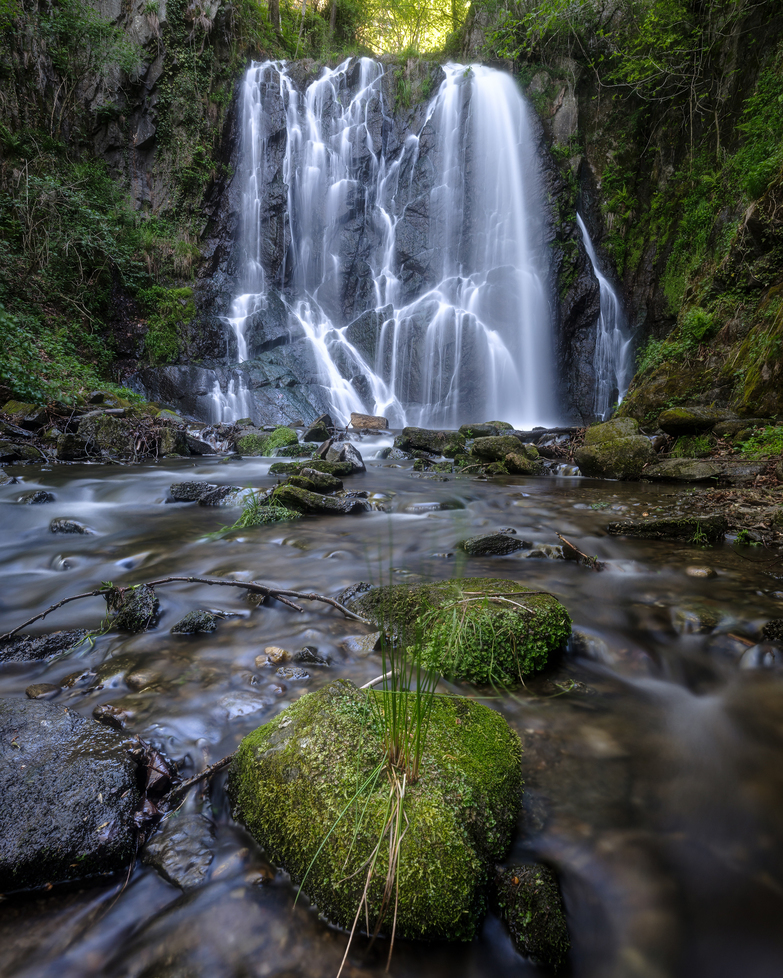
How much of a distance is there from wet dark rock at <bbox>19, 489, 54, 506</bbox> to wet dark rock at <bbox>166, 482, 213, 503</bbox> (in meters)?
1.41

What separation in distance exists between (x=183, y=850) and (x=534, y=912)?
1.00 metres

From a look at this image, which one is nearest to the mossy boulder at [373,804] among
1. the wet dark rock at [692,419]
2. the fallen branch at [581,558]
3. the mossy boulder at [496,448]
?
the fallen branch at [581,558]

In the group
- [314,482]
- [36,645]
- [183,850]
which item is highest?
[314,482]

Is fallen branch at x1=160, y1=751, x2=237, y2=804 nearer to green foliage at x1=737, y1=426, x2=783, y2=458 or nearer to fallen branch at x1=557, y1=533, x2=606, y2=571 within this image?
fallen branch at x1=557, y1=533, x2=606, y2=571

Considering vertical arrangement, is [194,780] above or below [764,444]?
below

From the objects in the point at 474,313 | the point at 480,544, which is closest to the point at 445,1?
the point at 474,313

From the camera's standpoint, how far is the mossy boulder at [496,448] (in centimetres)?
938

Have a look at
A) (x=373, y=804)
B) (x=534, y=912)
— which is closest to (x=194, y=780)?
(x=373, y=804)

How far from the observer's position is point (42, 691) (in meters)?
2.17

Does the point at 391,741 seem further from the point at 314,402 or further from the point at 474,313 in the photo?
the point at 474,313

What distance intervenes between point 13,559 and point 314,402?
A: 1212 cm

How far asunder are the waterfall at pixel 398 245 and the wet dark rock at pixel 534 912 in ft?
51.0

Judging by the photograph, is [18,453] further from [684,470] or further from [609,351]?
[609,351]

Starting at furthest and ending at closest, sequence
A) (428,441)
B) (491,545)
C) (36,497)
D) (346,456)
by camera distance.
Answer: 1. (428,441)
2. (346,456)
3. (36,497)
4. (491,545)
